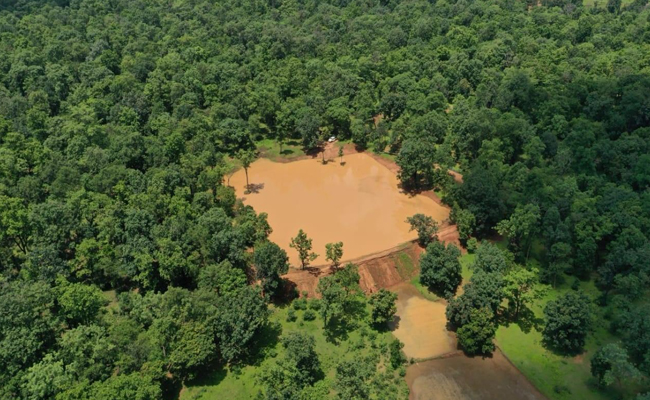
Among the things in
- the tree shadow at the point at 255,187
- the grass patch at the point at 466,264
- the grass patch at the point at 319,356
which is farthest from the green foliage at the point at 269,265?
the tree shadow at the point at 255,187

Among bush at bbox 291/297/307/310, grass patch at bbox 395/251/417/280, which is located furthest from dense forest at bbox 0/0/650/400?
grass patch at bbox 395/251/417/280

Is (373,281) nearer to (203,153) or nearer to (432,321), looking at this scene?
(432,321)

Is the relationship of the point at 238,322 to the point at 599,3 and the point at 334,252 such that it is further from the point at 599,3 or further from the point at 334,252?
the point at 599,3

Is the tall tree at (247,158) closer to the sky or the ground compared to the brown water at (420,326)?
closer to the sky

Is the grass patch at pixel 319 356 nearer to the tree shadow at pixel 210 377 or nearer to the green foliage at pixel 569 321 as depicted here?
the tree shadow at pixel 210 377

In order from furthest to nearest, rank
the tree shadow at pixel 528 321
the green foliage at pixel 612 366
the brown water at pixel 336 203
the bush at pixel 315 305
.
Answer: the brown water at pixel 336 203 → the bush at pixel 315 305 → the tree shadow at pixel 528 321 → the green foliage at pixel 612 366

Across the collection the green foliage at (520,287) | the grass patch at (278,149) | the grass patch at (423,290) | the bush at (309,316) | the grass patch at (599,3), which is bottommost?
the grass patch at (423,290)
